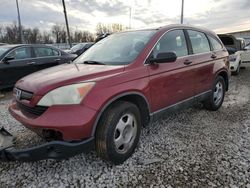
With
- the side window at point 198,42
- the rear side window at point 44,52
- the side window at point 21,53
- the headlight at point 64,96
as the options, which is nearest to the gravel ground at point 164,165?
the headlight at point 64,96

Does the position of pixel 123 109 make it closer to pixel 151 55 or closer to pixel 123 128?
pixel 123 128

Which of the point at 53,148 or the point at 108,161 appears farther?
the point at 108,161

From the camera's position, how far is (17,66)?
7.28m

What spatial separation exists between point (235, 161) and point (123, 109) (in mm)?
1621

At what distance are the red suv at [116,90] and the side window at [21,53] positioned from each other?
164 inches

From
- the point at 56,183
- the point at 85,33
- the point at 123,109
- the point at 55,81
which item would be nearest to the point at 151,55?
the point at 123,109

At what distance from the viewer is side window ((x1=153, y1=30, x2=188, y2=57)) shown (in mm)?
3573

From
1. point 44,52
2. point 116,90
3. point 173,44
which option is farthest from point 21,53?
point 116,90

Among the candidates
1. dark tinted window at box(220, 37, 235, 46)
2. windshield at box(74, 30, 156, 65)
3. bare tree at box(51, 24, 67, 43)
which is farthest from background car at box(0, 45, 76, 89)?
bare tree at box(51, 24, 67, 43)

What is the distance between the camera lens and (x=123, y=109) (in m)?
2.87

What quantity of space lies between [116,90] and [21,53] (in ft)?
19.0

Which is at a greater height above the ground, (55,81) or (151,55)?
(151,55)

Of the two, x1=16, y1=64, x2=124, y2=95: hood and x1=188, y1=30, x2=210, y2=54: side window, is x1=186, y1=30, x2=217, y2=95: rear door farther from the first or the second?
x1=16, y1=64, x2=124, y2=95: hood

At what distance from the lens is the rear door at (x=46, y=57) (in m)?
7.84
